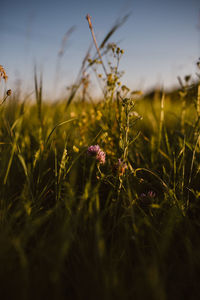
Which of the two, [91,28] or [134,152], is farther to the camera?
[134,152]

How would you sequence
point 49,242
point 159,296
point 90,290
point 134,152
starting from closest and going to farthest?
point 159,296 < point 90,290 < point 49,242 < point 134,152

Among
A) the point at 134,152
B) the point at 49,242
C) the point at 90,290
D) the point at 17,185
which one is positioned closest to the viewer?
the point at 90,290

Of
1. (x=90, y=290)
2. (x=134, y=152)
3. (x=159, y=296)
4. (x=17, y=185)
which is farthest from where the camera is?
(x=134, y=152)

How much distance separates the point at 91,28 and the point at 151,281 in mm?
1307

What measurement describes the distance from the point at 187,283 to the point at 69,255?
426 mm

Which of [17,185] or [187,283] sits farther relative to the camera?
[17,185]

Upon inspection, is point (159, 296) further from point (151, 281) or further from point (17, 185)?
point (17, 185)

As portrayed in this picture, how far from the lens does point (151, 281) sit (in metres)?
0.54

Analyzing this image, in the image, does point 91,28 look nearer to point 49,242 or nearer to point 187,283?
point 49,242

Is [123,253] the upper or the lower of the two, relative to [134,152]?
lower

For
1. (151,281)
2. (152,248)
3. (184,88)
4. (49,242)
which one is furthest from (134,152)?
(151,281)

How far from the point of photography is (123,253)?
770 millimetres

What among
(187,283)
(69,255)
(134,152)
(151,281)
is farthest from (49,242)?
(134,152)

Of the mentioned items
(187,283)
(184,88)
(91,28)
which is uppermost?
(91,28)
